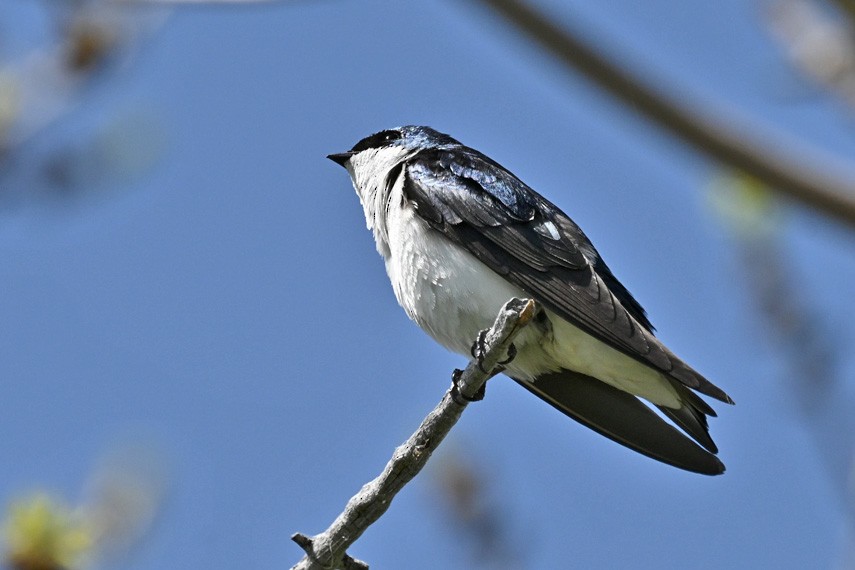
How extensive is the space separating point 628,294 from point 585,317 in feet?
2.52

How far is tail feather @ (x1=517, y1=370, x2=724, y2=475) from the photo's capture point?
4.52 meters

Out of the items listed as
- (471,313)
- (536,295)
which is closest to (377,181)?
(471,313)

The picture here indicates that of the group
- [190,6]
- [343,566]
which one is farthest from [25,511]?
[190,6]

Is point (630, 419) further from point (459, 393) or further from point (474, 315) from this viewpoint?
point (459, 393)

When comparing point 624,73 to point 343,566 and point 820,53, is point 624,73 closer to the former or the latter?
point 343,566

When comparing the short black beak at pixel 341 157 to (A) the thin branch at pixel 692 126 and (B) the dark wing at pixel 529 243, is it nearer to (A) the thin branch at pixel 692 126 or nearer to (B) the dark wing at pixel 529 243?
(B) the dark wing at pixel 529 243

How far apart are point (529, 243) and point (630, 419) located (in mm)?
845

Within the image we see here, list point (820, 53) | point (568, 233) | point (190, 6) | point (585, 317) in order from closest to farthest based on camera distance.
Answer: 1. point (190, 6)
2. point (820, 53)
3. point (585, 317)
4. point (568, 233)

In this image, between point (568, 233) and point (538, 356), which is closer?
point (538, 356)

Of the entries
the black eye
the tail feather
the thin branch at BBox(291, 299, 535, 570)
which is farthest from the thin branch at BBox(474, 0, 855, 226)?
A: the black eye

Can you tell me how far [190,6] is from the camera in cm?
235

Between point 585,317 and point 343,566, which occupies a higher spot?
point 585,317

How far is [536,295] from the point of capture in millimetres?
4324

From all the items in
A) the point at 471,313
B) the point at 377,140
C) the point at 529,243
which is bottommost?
the point at 471,313
